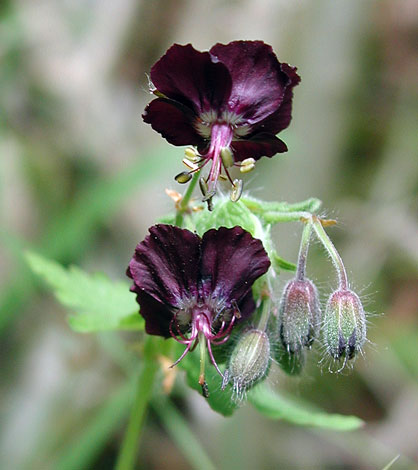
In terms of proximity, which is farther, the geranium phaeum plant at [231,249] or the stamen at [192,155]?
the stamen at [192,155]

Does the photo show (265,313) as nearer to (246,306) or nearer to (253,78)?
(246,306)

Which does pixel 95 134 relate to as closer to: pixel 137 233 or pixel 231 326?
pixel 137 233

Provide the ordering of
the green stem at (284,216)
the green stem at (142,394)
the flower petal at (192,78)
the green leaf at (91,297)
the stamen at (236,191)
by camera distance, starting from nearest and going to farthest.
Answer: the flower petal at (192,78) < the stamen at (236,191) < the green stem at (284,216) < the green stem at (142,394) < the green leaf at (91,297)

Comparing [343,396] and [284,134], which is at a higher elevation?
[284,134]

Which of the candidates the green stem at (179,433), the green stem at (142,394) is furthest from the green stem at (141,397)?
the green stem at (179,433)

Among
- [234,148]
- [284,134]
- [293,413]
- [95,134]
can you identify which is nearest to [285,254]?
[284,134]

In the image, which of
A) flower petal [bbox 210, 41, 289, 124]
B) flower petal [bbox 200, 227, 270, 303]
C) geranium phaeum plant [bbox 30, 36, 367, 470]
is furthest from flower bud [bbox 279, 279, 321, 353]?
flower petal [bbox 210, 41, 289, 124]

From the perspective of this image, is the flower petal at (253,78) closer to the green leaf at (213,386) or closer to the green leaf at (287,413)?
the green leaf at (213,386)

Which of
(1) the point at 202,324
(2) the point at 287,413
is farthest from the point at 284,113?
(2) the point at 287,413
